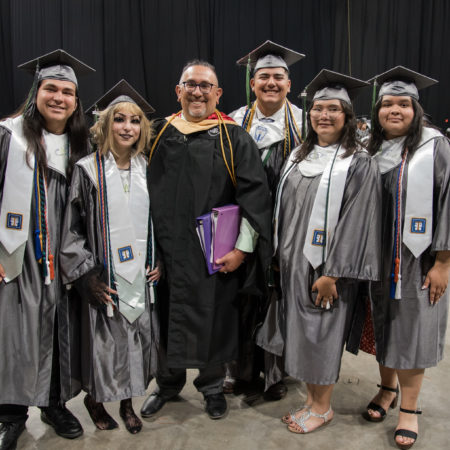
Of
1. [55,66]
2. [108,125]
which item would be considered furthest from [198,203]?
[55,66]

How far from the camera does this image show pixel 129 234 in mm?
2045

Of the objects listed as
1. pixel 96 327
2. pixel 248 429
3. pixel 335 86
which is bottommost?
pixel 248 429

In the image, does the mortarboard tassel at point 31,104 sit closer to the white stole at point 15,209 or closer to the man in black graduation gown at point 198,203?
the white stole at point 15,209

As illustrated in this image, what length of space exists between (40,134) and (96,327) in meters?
0.93

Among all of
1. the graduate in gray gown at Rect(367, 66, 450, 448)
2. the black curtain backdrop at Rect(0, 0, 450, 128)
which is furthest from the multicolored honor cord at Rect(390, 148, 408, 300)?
the black curtain backdrop at Rect(0, 0, 450, 128)

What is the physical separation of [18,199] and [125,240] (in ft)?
1.61

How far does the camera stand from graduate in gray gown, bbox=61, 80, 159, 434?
1.99 meters

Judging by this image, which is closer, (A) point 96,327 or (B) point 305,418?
(A) point 96,327

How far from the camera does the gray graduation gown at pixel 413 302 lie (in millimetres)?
1930

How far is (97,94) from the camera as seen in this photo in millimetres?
5484

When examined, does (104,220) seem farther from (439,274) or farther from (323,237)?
(439,274)

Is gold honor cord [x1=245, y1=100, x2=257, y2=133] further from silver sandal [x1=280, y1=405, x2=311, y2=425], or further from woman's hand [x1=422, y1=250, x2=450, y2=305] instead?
silver sandal [x1=280, y1=405, x2=311, y2=425]

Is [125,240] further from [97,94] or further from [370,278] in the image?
[97,94]

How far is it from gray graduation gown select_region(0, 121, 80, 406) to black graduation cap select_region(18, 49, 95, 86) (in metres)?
0.33
